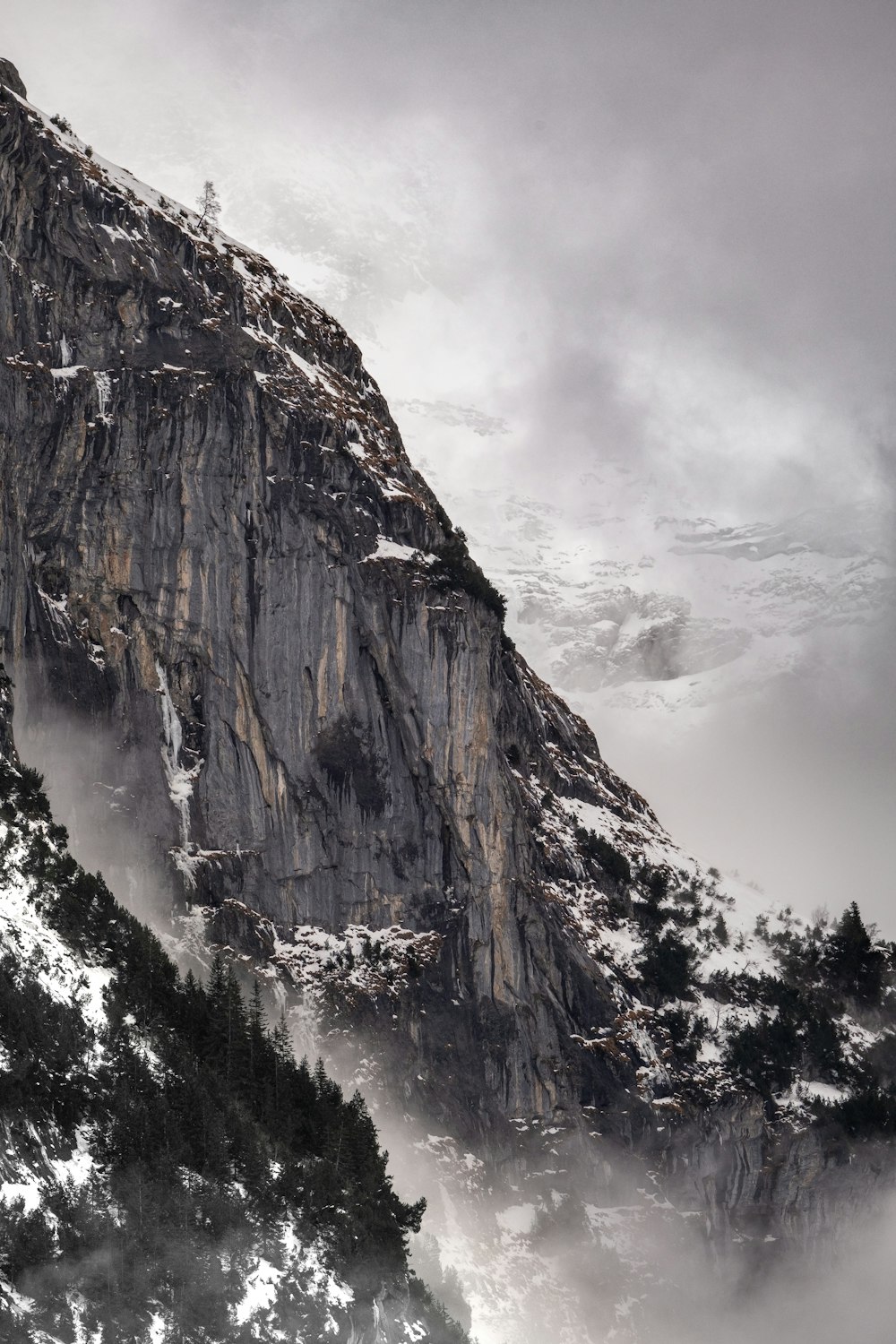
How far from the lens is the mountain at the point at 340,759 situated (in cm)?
13250

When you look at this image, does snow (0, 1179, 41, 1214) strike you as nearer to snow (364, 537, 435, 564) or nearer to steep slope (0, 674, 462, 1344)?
steep slope (0, 674, 462, 1344)

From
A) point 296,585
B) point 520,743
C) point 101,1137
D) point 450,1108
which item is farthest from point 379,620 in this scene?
point 101,1137

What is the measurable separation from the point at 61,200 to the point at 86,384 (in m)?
14.2

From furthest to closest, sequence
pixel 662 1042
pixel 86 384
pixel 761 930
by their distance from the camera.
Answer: pixel 761 930 < pixel 662 1042 < pixel 86 384

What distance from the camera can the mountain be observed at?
132500 mm

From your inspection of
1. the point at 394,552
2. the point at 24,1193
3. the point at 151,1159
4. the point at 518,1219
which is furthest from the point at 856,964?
the point at 24,1193

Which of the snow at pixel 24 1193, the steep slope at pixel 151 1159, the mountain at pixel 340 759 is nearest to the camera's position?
the snow at pixel 24 1193

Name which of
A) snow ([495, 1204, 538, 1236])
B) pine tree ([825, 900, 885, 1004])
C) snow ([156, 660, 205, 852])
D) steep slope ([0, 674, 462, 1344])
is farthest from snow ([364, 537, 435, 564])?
pine tree ([825, 900, 885, 1004])

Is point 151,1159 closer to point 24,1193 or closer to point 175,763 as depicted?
point 24,1193

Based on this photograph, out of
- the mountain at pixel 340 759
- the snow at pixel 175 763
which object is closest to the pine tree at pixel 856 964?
the mountain at pixel 340 759

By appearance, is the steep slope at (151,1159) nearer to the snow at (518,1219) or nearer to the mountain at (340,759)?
the mountain at (340,759)

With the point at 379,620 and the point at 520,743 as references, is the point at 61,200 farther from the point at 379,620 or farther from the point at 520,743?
the point at 520,743

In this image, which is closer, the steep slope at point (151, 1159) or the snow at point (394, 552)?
the steep slope at point (151, 1159)

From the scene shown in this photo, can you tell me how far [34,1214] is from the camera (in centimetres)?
7925
